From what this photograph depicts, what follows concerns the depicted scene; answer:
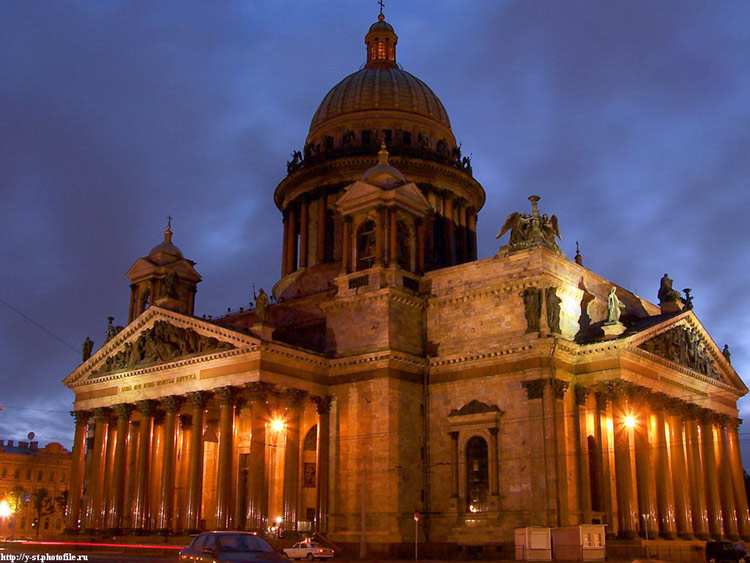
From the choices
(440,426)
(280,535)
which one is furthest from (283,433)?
(440,426)

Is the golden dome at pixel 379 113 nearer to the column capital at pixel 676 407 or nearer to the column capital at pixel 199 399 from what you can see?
the column capital at pixel 199 399

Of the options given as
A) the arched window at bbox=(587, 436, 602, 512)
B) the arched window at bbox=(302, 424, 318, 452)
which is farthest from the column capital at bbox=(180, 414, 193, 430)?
the arched window at bbox=(587, 436, 602, 512)

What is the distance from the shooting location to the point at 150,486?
5372 centimetres

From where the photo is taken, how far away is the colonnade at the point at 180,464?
45812 millimetres

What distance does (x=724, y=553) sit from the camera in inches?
1625

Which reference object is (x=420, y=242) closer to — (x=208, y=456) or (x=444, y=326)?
(x=444, y=326)

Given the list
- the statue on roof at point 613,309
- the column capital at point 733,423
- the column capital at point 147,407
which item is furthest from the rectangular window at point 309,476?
the column capital at point 733,423

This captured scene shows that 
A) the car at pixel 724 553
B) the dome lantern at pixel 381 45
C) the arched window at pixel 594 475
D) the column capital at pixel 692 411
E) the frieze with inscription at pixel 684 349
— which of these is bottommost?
the car at pixel 724 553

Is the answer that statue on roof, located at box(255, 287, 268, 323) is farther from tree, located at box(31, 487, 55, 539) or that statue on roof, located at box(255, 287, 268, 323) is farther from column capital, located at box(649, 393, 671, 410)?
tree, located at box(31, 487, 55, 539)

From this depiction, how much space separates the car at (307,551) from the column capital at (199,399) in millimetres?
10570

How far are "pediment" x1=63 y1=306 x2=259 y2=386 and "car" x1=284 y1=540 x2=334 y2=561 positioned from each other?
10.7 meters

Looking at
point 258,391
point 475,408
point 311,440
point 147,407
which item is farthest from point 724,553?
point 147,407

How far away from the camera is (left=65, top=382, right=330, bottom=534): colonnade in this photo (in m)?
45.8

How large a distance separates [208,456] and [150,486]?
4298mm
